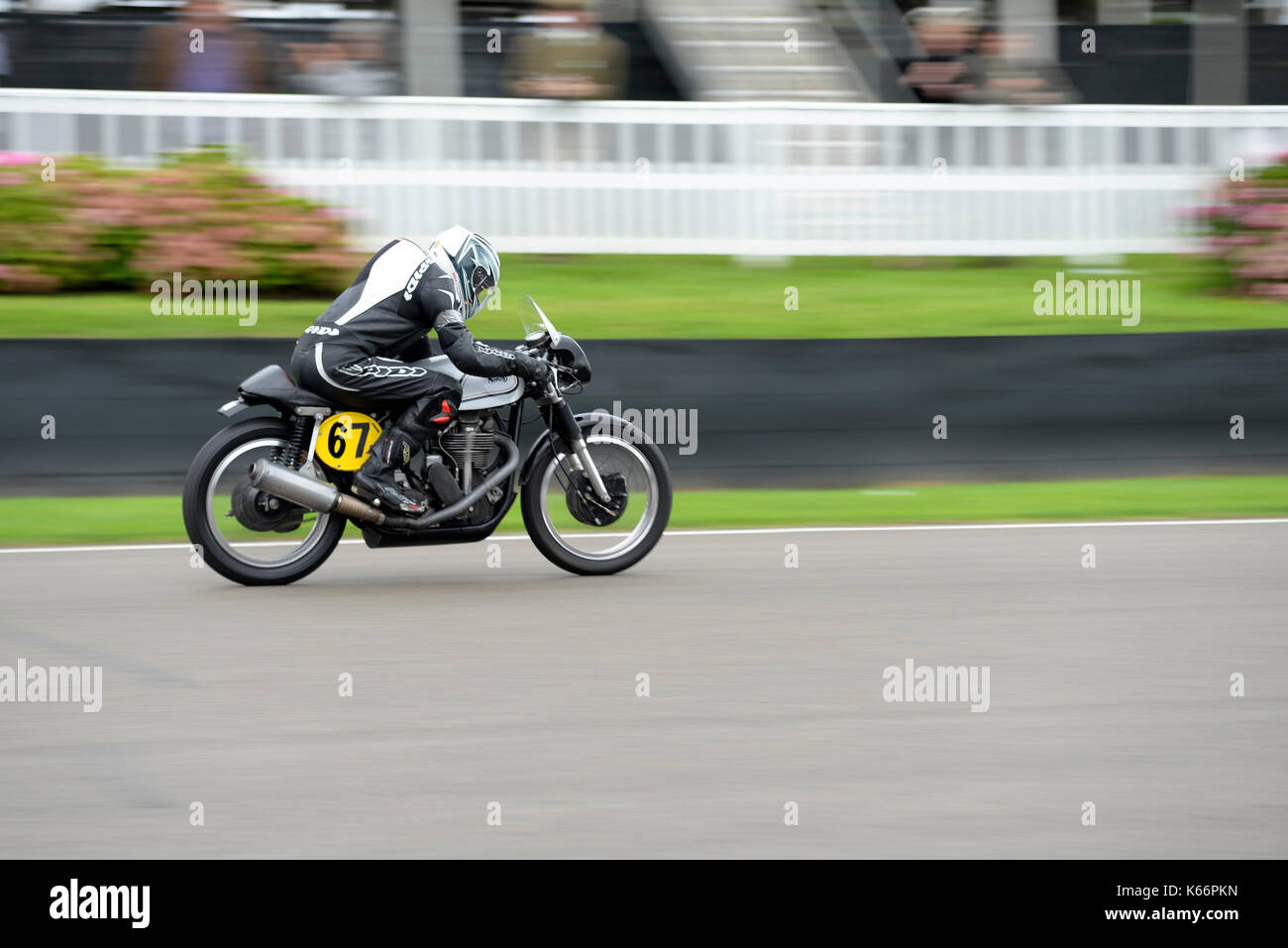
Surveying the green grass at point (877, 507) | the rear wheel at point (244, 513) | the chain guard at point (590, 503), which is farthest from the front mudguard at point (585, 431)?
the green grass at point (877, 507)

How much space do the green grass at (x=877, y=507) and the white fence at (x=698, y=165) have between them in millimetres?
4829

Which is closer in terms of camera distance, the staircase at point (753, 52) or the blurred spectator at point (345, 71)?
the blurred spectator at point (345, 71)

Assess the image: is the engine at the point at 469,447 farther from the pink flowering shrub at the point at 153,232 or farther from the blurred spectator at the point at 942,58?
the blurred spectator at the point at 942,58

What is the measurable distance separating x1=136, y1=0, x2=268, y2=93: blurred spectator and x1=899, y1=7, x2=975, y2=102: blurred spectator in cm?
595

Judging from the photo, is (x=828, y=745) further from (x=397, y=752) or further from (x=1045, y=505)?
(x=1045, y=505)

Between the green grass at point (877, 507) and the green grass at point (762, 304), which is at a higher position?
the green grass at point (762, 304)

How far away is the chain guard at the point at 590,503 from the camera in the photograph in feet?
26.6

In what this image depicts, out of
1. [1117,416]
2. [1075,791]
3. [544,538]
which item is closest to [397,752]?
[1075,791]

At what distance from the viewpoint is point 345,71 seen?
14.9 meters

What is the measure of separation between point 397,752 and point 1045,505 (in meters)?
6.28

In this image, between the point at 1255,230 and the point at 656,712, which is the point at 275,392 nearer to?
the point at 656,712

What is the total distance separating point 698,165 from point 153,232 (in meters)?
4.85

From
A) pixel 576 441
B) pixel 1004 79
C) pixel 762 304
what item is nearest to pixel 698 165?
pixel 762 304

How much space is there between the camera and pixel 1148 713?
5543 mm
